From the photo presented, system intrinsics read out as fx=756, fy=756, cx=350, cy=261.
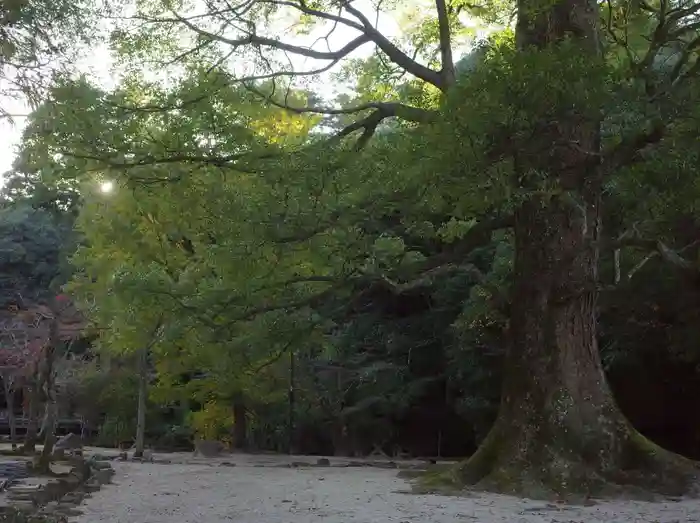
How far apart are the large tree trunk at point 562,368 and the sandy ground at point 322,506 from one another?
459 mm

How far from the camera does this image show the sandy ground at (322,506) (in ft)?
16.7

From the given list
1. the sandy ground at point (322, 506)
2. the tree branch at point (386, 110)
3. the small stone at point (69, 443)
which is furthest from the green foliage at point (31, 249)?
the tree branch at point (386, 110)

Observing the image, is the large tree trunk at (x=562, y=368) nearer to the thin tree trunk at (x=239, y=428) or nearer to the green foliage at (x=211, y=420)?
the thin tree trunk at (x=239, y=428)

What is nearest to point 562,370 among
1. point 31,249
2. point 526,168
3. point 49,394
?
point 526,168

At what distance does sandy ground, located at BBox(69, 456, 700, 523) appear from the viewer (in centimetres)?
509

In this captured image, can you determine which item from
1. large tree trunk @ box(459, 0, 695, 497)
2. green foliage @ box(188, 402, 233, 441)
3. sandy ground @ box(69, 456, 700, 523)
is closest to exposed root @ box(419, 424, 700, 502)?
large tree trunk @ box(459, 0, 695, 497)

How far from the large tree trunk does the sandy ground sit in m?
0.46

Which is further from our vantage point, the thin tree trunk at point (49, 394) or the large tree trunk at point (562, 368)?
the thin tree trunk at point (49, 394)

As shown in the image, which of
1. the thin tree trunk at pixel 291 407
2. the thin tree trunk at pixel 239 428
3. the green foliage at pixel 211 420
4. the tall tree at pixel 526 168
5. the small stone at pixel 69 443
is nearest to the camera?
the tall tree at pixel 526 168

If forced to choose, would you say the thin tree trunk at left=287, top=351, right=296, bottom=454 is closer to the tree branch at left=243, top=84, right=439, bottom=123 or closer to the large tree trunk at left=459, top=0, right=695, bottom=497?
the tree branch at left=243, top=84, right=439, bottom=123

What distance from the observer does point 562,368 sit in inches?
261

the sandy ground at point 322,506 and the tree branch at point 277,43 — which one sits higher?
the tree branch at point 277,43

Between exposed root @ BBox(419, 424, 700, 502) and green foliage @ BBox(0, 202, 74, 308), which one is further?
green foliage @ BBox(0, 202, 74, 308)

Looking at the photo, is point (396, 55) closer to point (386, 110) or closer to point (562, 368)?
point (386, 110)
